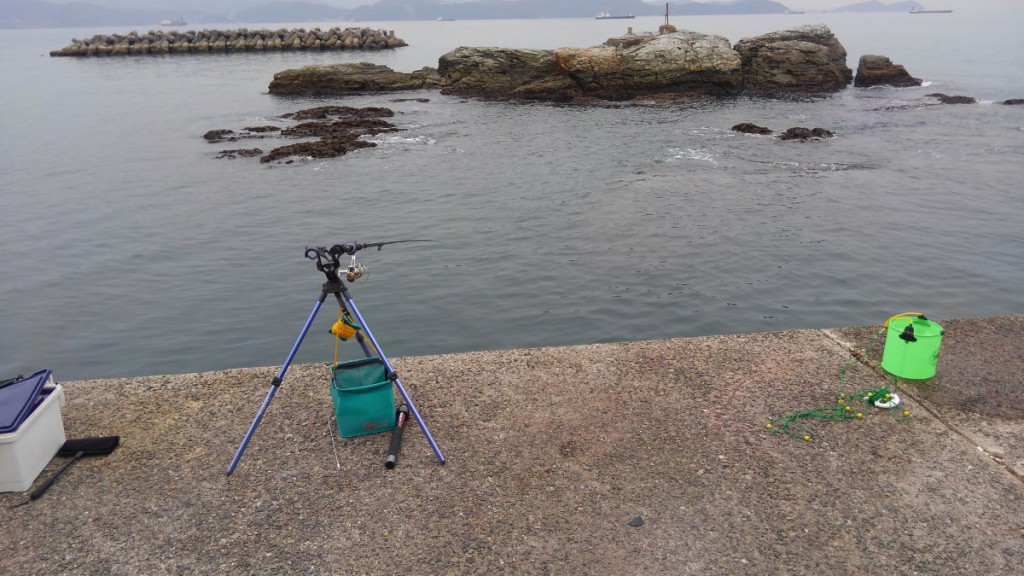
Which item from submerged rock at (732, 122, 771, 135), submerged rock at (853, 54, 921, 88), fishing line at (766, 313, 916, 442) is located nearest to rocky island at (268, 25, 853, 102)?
Result: submerged rock at (853, 54, 921, 88)

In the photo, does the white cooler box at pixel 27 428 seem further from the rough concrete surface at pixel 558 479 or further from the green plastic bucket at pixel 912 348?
the green plastic bucket at pixel 912 348

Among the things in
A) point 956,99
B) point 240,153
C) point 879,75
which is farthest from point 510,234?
point 879,75

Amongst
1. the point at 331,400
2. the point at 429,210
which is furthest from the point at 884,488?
the point at 429,210

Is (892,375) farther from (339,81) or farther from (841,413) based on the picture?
(339,81)

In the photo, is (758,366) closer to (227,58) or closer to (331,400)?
(331,400)

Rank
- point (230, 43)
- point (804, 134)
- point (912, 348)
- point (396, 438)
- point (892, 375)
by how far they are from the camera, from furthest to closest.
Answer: point (230, 43), point (804, 134), point (892, 375), point (912, 348), point (396, 438)

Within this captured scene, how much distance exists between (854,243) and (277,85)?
3315 centimetres

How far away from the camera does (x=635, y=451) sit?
14.6 ft

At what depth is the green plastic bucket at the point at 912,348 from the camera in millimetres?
5008

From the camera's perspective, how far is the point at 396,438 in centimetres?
457

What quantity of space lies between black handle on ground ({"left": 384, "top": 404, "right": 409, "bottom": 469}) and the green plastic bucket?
139 inches

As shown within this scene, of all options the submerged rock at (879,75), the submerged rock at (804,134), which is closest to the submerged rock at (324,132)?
the submerged rock at (804,134)

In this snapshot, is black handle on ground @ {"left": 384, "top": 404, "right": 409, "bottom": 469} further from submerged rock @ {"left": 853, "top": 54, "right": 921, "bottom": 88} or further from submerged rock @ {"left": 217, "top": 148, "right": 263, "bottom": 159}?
submerged rock @ {"left": 853, "top": 54, "right": 921, "bottom": 88}

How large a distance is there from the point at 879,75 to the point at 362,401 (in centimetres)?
4058
